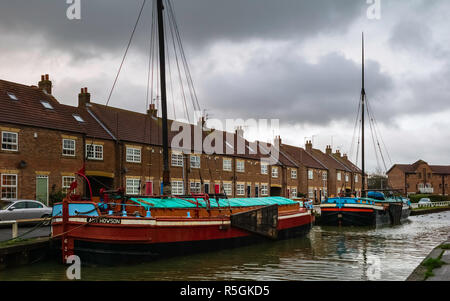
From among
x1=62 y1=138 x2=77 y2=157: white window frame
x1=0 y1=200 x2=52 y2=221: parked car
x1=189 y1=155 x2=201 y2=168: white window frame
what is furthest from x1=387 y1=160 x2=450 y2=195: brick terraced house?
x1=0 y1=200 x2=52 y2=221: parked car

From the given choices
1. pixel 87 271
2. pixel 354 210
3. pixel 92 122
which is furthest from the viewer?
pixel 92 122

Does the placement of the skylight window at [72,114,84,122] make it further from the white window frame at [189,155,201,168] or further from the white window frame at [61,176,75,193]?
the white window frame at [189,155,201,168]

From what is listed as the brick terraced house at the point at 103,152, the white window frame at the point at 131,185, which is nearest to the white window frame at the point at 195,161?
the brick terraced house at the point at 103,152

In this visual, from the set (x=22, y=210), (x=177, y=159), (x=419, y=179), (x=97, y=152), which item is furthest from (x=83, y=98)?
(x=419, y=179)

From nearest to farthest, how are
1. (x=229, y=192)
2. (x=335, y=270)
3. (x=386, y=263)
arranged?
(x=335, y=270), (x=386, y=263), (x=229, y=192)

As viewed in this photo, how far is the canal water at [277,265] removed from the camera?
522 inches

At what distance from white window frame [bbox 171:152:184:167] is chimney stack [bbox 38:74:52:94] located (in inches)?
464

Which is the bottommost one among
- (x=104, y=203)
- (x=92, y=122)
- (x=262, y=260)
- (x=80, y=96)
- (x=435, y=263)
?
(x=262, y=260)

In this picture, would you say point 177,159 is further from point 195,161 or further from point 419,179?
point 419,179
